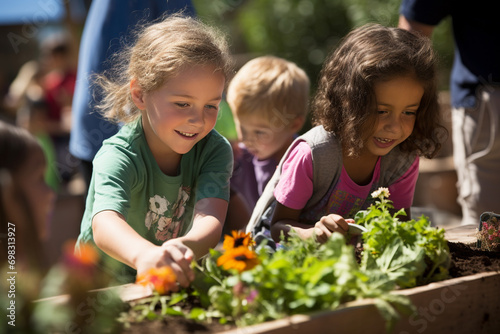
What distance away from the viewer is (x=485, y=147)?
3273 millimetres

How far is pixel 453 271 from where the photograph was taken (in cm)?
179

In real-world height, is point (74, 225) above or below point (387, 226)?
below

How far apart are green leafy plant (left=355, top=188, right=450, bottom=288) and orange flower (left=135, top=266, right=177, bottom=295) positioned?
581mm

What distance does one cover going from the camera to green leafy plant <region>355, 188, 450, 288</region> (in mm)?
1622

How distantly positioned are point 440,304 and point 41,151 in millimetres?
1177

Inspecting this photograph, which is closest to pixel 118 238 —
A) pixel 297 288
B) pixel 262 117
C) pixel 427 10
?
pixel 297 288

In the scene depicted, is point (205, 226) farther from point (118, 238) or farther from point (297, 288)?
point (297, 288)

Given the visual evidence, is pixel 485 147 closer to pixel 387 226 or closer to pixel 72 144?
pixel 387 226

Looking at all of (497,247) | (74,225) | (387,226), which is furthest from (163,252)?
(74,225)

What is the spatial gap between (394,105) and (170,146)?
0.93 meters

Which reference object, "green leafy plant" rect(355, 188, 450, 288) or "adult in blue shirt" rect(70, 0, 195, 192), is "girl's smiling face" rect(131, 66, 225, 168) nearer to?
"adult in blue shirt" rect(70, 0, 195, 192)

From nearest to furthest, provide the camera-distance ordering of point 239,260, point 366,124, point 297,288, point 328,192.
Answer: point 297,288 → point 239,260 → point 366,124 → point 328,192

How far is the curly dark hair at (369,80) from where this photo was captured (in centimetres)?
223

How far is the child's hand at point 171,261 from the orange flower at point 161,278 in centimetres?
2
